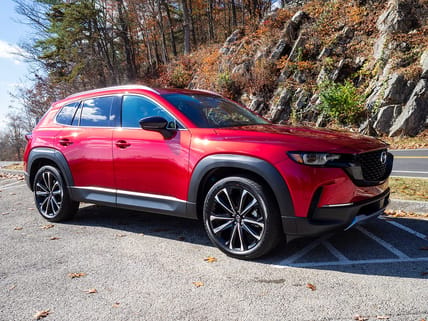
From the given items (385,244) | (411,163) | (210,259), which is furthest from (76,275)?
(411,163)

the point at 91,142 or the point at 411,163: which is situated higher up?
the point at 91,142

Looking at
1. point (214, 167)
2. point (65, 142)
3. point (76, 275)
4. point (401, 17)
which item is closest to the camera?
point (76, 275)

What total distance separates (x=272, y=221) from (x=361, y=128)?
12.6 meters

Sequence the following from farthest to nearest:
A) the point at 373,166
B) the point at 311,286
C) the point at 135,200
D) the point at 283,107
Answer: the point at 283,107, the point at 135,200, the point at 373,166, the point at 311,286

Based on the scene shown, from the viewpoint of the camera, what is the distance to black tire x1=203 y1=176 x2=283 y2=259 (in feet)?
11.4

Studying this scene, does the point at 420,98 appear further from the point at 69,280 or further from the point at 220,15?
the point at 220,15

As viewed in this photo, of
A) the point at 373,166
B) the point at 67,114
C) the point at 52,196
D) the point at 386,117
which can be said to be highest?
the point at 67,114

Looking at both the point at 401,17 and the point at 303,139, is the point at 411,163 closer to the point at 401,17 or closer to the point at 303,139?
the point at 303,139

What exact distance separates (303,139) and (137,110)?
2.13 meters

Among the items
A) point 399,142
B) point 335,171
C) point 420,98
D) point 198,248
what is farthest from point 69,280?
point 420,98

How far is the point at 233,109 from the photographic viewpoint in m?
4.86

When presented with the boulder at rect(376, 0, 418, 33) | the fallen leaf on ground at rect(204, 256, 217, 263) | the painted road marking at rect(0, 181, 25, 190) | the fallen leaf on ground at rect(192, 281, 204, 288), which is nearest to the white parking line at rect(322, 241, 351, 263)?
the fallen leaf on ground at rect(204, 256, 217, 263)

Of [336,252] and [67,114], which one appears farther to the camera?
[67,114]

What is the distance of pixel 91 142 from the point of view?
4812mm
